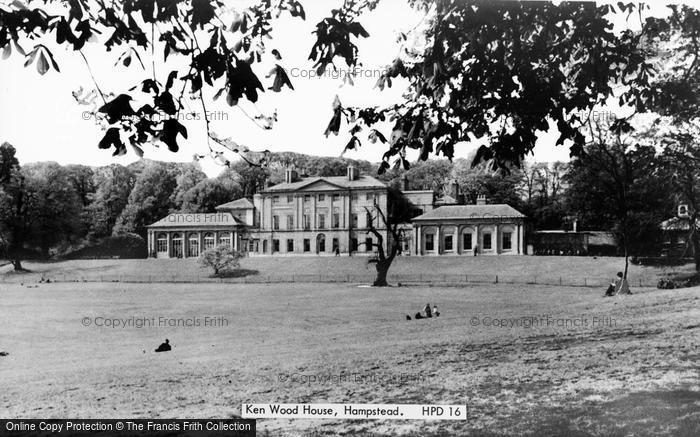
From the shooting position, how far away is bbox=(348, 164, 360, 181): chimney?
5.35 m

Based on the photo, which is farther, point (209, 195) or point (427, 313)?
point (209, 195)

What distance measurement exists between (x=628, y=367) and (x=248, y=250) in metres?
4.09

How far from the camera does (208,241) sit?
5.70 m

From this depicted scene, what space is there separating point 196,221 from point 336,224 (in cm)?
185

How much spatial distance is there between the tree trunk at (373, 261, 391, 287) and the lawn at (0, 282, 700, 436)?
106 mm

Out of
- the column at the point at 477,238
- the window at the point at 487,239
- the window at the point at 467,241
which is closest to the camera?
the window at the point at 487,239

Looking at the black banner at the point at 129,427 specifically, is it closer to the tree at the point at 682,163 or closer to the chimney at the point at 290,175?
the chimney at the point at 290,175

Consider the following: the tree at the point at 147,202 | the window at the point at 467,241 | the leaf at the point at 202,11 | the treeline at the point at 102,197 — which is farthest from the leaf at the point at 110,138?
the window at the point at 467,241

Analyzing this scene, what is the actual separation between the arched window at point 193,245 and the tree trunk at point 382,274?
2013 mm

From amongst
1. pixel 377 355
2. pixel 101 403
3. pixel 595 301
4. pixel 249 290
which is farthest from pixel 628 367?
pixel 101 403

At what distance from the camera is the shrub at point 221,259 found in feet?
18.9

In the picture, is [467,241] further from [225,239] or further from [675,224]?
[225,239]

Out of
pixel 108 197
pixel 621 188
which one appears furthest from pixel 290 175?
pixel 621 188

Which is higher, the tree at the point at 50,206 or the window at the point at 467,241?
the tree at the point at 50,206
